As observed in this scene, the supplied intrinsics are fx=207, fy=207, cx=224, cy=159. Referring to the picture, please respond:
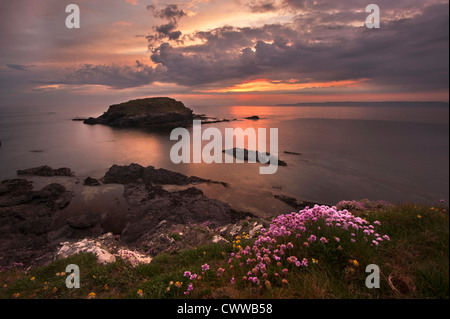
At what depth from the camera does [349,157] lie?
1893 inches

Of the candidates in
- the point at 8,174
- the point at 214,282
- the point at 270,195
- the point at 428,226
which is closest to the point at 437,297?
the point at 428,226

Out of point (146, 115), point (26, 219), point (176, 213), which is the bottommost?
point (26, 219)

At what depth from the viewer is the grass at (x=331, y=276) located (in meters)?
3.77

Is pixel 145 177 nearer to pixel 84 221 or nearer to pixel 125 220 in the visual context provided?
pixel 125 220

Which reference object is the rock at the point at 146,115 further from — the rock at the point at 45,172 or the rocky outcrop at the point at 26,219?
the rocky outcrop at the point at 26,219

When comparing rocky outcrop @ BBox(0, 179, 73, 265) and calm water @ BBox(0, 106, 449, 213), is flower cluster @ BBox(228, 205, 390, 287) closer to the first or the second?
rocky outcrop @ BBox(0, 179, 73, 265)

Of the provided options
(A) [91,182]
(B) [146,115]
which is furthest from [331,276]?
(B) [146,115]

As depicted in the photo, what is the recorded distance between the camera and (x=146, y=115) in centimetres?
11538

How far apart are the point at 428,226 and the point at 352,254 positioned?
9.57ft

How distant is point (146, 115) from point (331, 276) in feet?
405

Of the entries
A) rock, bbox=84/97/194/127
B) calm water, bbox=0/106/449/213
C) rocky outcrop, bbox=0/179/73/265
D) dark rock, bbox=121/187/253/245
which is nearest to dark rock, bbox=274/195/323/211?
calm water, bbox=0/106/449/213

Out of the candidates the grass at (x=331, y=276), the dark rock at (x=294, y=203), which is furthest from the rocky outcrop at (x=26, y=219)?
the dark rock at (x=294, y=203)

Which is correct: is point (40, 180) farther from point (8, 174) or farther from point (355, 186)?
point (355, 186)

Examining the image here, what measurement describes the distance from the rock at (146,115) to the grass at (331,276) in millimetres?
116482
